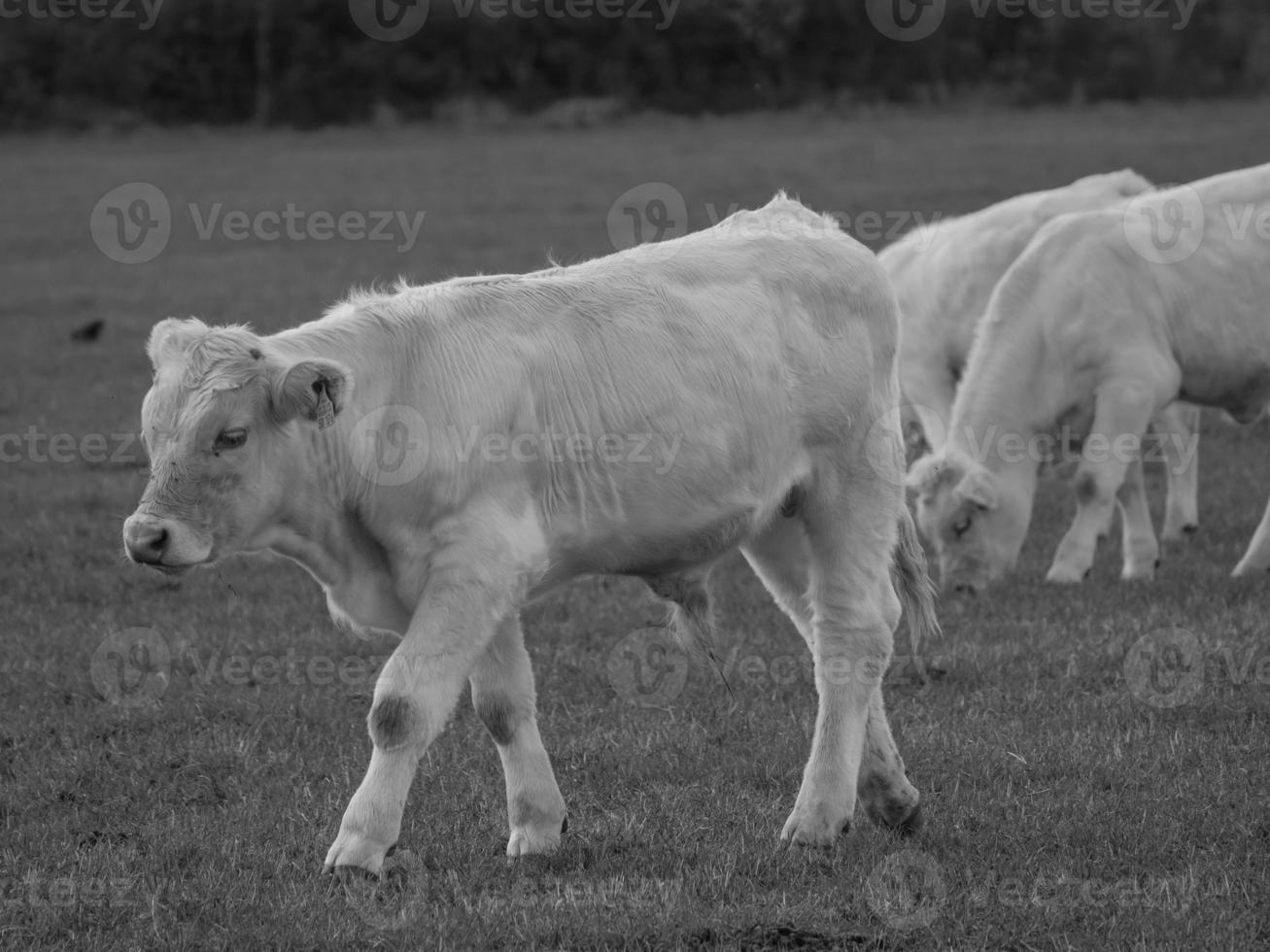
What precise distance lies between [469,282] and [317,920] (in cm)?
211

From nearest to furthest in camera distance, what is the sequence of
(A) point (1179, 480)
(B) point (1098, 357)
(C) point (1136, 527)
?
(B) point (1098, 357) → (C) point (1136, 527) → (A) point (1179, 480)

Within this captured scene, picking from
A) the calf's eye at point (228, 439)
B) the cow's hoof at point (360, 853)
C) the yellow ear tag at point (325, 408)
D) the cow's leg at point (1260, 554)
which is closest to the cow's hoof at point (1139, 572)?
the cow's leg at point (1260, 554)

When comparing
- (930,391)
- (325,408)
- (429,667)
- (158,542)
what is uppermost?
(325,408)

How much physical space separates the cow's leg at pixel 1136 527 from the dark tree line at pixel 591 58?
2908 cm

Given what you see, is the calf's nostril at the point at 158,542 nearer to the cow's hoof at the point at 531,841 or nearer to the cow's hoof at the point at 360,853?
the cow's hoof at the point at 360,853

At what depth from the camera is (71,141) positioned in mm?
40719

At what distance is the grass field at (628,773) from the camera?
516 centimetres

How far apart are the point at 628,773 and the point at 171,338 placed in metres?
2.51

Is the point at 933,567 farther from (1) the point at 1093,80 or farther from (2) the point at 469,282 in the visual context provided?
(1) the point at 1093,80

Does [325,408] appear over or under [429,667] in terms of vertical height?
over

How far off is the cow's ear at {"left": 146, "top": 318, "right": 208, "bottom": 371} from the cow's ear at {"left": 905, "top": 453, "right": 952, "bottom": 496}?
6469mm

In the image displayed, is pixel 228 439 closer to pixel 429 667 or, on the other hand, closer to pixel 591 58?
pixel 429 667

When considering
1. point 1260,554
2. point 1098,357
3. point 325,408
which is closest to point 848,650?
point 325,408

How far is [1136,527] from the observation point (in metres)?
11.1
